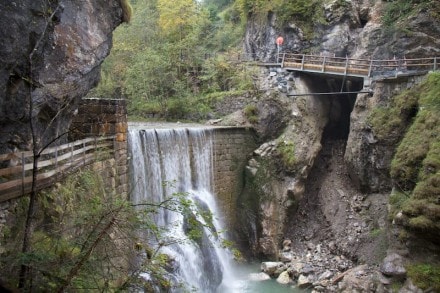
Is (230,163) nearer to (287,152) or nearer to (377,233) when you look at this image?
(287,152)

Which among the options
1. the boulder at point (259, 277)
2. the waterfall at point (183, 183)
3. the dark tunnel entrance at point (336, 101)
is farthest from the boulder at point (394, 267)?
the dark tunnel entrance at point (336, 101)

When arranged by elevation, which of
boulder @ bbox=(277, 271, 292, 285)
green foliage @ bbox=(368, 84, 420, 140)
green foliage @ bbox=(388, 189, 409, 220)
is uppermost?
green foliage @ bbox=(368, 84, 420, 140)

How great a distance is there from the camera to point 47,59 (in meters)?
6.86

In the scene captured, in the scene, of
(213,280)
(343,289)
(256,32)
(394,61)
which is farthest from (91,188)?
(256,32)

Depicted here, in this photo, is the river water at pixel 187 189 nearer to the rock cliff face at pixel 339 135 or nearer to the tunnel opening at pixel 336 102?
the rock cliff face at pixel 339 135

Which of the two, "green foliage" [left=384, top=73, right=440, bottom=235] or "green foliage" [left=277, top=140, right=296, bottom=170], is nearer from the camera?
"green foliage" [left=384, top=73, right=440, bottom=235]

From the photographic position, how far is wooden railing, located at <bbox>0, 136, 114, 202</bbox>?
5.46 meters

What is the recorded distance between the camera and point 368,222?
1287 centimetres

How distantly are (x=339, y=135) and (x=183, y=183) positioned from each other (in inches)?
313

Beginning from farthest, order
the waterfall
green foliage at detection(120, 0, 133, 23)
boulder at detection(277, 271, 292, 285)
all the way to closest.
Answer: boulder at detection(277, 271, 292, 285) → the waterfall → green foliage at detection(120, 0, 133, 23)

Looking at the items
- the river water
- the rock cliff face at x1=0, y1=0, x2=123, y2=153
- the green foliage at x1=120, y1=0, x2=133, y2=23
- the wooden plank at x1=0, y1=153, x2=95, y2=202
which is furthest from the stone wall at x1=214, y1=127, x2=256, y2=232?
the wooden plank at x1=0, y1=153, x2=95, y2=202

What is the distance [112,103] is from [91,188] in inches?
115

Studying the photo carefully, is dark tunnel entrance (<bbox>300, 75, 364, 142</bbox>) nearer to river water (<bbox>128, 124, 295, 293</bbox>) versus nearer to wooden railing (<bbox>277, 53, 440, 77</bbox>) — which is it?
wooden railing (<bbox>277, 53, 440, 77</bbox>)

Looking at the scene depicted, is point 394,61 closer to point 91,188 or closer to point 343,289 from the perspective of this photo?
point 343,289
